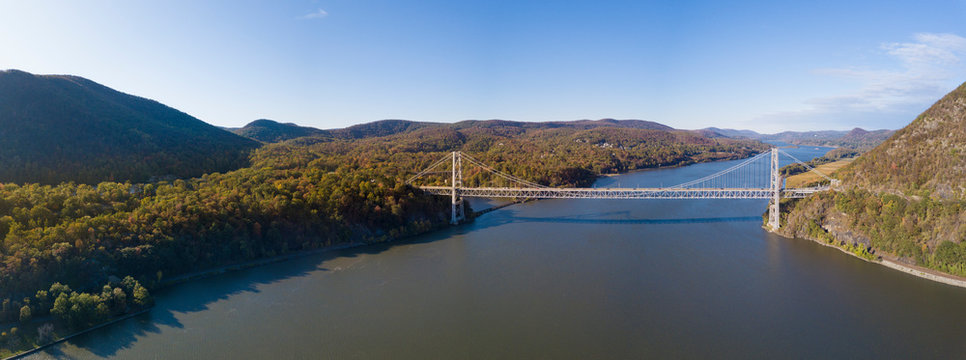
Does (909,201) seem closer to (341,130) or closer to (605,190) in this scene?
(605,190)

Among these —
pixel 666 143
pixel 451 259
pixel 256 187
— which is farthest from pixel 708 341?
pixel 666 143

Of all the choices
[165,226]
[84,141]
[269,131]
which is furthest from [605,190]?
[269,131]

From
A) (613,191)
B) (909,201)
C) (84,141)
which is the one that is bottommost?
(613,191)

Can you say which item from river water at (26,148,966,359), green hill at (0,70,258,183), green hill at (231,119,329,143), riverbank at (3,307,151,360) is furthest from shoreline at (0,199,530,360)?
green hill at (231,119,329,143)

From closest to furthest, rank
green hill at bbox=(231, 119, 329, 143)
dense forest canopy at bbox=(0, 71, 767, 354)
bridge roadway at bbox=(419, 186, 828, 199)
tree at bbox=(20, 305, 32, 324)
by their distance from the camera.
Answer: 1. tree at bbox=(20, 305, 32, 324)
2. dense forest canopy at bbox=(0, 71, 767, 354)
3. bridge roadway at bbox=(419, 186, 828, 199)
4. green hill at bbox=(231, 119, 329, 143)

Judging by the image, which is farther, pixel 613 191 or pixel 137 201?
pixel 613 191

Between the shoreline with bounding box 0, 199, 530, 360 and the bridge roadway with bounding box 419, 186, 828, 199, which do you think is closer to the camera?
the shoreline with bounding box 0, 199, 530, 360

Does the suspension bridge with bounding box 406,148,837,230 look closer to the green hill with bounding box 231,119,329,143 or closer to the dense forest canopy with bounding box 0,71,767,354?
the dense forest canopy with bounding box 0,71,767,354

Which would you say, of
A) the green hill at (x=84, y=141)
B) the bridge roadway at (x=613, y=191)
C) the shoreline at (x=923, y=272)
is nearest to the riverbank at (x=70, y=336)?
the green hill at (x=84, y=141)
